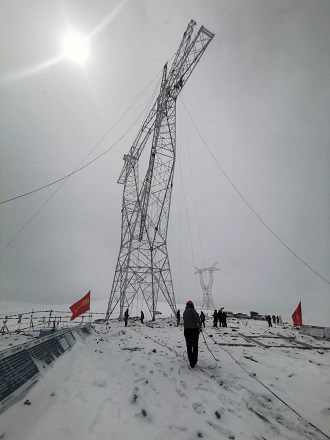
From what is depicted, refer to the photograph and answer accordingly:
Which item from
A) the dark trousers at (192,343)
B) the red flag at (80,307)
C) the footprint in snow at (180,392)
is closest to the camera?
the footprint in snow at (180,392)

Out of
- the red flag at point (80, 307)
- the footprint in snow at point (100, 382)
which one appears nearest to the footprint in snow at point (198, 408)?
the footprint in snow at point (100, 382)

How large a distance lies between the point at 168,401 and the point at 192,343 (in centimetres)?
192

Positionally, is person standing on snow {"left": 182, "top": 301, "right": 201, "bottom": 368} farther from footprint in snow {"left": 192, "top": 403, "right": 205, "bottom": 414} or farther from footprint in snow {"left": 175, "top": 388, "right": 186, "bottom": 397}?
footprint in snow {"left": 192, "top": 403, "right": 205, "bottom": 414}

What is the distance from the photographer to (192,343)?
5348mm

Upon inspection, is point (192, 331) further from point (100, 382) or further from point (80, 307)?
point (80, 307)

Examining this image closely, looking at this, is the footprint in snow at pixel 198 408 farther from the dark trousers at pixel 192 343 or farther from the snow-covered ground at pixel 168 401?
the dark trousers at pixel 192 343

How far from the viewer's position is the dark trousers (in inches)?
205

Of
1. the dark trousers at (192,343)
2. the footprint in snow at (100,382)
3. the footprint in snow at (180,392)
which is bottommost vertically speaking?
the footprint in snow at (100,382)

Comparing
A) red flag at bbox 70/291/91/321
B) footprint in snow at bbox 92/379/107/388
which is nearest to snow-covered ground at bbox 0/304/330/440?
footprint in snow at bbox 92/379/107/388

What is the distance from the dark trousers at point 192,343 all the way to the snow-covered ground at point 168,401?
228mm

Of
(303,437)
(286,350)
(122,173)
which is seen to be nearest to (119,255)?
(122,173)

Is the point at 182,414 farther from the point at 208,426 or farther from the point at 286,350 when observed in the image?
the point at 286,350

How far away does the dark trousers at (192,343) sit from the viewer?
17.1 ft

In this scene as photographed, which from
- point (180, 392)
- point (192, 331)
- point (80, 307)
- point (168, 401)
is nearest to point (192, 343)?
point (192, 331)
